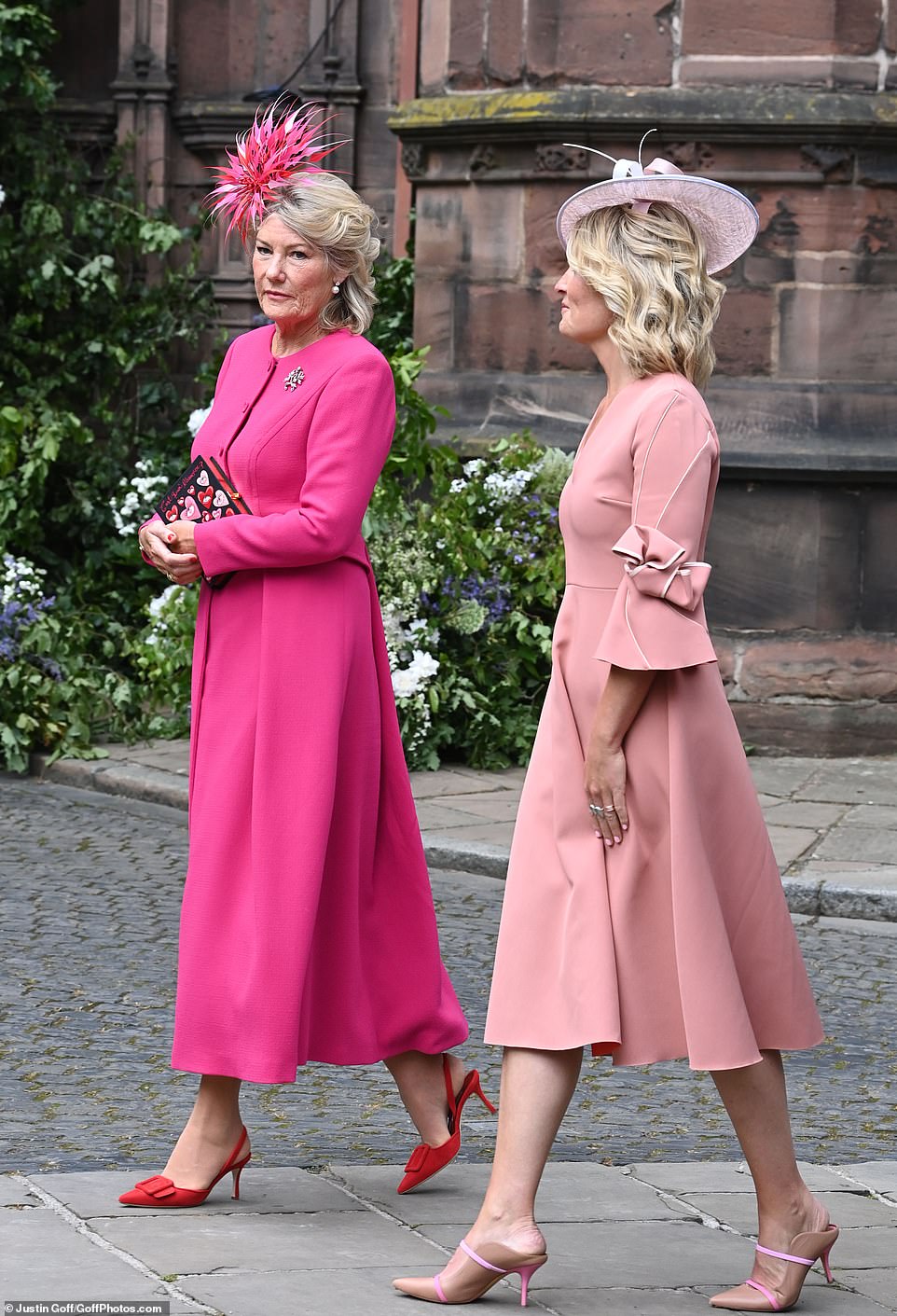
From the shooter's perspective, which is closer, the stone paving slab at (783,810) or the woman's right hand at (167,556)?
the woman's right hand at (167,556)

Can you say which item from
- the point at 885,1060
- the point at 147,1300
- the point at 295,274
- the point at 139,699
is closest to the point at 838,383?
the point at 139,699

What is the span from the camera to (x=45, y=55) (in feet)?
45.4

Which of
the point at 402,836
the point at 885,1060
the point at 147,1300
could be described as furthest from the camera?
the point at 885,1060

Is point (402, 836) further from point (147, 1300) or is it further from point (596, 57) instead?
point (596, 57)

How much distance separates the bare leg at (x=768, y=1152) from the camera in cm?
362

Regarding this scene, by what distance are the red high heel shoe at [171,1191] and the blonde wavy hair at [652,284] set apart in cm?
171

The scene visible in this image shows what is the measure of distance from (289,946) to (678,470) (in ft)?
3.97

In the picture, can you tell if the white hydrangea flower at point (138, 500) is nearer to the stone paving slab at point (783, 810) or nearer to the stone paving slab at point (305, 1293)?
the stone paving slab at point (783, 810)

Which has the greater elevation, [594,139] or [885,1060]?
[594,139]

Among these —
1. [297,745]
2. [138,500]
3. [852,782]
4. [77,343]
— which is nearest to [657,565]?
[297,745]

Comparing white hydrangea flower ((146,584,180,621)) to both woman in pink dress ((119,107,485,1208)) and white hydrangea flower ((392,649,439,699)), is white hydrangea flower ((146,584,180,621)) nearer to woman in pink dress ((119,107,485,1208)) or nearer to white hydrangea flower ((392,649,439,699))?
white hydrangea flower ((392,649,439,699))

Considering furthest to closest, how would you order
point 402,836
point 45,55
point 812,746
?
point 45,55 → point 812,746 → point 402,836

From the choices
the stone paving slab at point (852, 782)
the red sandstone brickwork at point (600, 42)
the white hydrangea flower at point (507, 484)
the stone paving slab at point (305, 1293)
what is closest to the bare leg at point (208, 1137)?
the stone paving slab at point (305, 1293)

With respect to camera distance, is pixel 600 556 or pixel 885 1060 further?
pixel 885 1060
